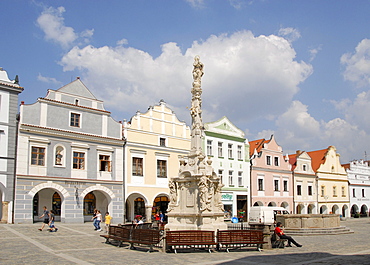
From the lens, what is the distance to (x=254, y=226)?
721 inches

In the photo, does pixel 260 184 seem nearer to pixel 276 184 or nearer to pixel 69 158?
pixel 276 184

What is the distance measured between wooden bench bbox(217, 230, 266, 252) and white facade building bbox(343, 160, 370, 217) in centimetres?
4516

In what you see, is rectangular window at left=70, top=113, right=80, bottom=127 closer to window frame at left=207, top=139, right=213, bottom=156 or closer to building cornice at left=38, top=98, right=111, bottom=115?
building cornice at left=38, top=98, right=111, bottom=115

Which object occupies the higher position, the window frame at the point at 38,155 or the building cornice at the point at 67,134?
the building cornice at the point at 67,134

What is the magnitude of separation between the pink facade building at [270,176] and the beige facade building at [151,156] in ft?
34.8

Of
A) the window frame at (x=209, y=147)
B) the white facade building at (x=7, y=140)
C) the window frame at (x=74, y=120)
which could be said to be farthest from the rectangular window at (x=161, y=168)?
the white facade building at (x=7, y=140)

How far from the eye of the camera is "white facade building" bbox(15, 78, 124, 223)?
90.5 feet

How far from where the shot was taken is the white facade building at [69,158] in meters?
27.6

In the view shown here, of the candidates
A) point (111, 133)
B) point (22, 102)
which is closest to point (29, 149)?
point (22, 102)

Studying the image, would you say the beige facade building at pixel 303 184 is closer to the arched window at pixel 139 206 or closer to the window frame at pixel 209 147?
the window frame at pixel 209 147

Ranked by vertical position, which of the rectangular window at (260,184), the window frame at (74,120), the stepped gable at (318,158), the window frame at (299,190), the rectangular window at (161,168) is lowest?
the window frame at (299,190)

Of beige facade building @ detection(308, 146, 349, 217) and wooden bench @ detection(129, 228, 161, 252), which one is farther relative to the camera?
beige facade building @ detection(308, 146, 349, 217)

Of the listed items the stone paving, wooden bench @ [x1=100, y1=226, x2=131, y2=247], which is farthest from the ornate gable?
wooden bench @ [x1=100, y1=226, x2=131, y2=247]

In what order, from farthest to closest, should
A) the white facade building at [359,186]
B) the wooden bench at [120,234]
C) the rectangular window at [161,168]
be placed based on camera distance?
the white facade building at [359,186] → the rectangular window at [161,168] → the wooden bench at [120,234]
